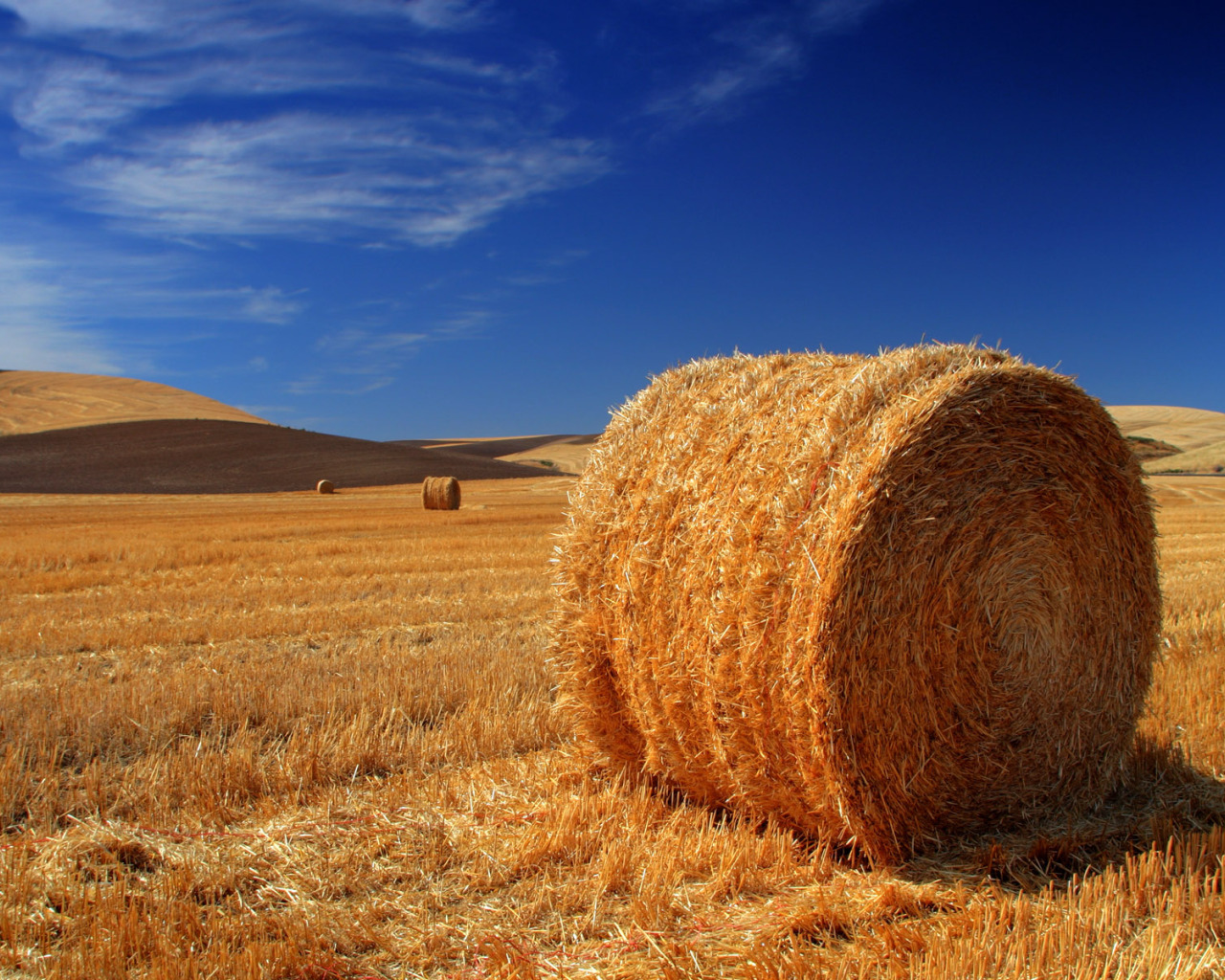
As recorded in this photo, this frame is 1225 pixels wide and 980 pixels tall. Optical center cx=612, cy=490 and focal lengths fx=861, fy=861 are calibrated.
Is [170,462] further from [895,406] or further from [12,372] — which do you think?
[895,406]

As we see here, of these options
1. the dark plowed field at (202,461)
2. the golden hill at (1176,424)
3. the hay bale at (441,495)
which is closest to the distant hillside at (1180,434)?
the golden hill at (1176,424)

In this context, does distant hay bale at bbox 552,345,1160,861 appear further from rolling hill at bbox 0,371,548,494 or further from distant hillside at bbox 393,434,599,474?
distant hillside at bbox 393,434,599,474

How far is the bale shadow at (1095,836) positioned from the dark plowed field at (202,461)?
1646 inches

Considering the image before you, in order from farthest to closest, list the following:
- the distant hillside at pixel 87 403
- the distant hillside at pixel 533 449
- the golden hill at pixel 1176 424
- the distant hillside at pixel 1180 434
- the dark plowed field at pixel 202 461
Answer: the distant hillside at pixel 533 449, the golden hill at pixel 1176 424, the distant hillside at pixel 87 403, the distant hillside at pixel 1180 434, the dark plowed field at pixel 202 461

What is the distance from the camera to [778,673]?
3.31 metres

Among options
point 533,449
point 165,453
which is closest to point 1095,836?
point 165,453

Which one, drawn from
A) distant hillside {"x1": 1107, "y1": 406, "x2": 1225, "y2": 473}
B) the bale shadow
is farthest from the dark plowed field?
the bale shadow

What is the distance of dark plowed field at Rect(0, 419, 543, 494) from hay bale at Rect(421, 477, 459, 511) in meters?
19.5

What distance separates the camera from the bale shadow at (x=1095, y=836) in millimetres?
3295

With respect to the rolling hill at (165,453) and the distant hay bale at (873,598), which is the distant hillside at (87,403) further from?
the distant hay bale at (873,598)

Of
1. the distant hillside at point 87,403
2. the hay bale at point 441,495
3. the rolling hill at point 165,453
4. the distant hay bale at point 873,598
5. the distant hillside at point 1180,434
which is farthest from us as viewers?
the distant hillside at point 87,403

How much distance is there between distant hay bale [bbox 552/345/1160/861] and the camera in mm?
3268

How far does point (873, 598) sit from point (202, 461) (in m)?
52.1

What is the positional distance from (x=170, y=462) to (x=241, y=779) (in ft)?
163
